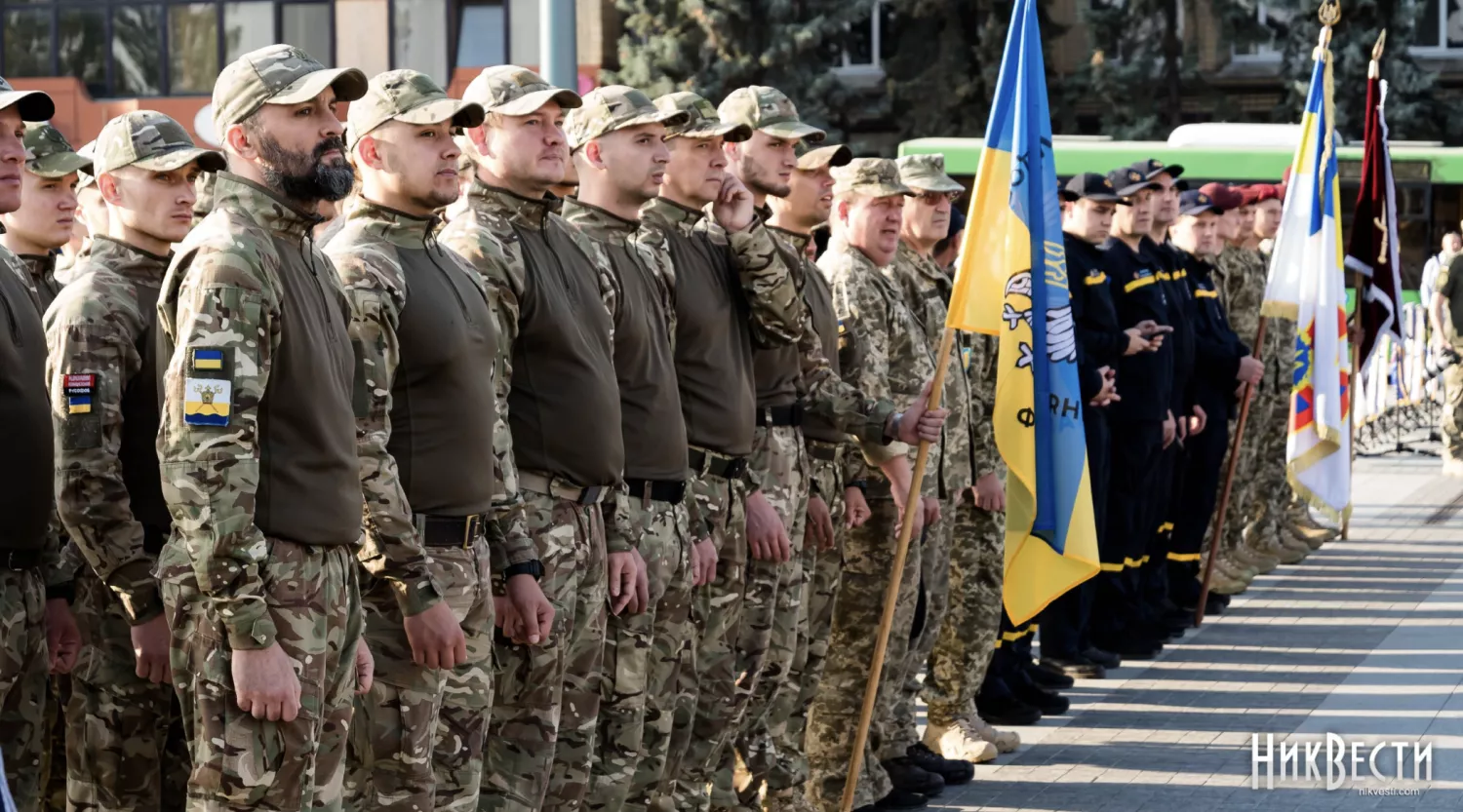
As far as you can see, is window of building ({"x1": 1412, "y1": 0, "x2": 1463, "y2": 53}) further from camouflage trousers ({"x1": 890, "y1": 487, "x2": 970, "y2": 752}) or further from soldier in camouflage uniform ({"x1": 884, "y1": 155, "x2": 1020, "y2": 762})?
camouflage trousers ({"x1": 890, "y1": 487, "x2": 970, "y2": 752})

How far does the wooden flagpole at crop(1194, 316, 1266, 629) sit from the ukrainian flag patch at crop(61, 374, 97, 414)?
8389mm

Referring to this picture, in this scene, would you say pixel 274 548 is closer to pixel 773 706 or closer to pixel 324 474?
pixel 324 474

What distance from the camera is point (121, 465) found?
5023 mm

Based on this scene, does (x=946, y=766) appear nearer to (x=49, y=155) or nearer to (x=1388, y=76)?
(x=49, y=155)

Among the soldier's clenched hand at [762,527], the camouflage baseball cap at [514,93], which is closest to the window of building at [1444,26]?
the soldier's clenched hand at [762,527]

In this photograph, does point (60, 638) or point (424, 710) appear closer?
point (424, 710)

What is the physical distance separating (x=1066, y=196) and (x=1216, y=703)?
2.81 metres

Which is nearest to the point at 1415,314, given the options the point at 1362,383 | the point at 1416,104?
the point at 1362,383

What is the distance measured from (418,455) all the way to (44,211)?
59.0 inches

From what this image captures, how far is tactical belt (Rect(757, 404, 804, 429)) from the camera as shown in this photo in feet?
23.4

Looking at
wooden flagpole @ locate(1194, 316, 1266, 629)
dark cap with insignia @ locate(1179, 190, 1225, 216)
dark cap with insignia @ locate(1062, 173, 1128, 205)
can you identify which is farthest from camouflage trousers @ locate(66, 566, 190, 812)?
dark cap with insignia @ locate(1179, 190, 1225, 216)

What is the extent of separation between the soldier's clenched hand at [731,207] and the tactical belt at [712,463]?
29.8 inches

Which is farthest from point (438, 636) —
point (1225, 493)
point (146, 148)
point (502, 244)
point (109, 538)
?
point (1225, 493)

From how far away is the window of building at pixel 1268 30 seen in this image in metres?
33.8
